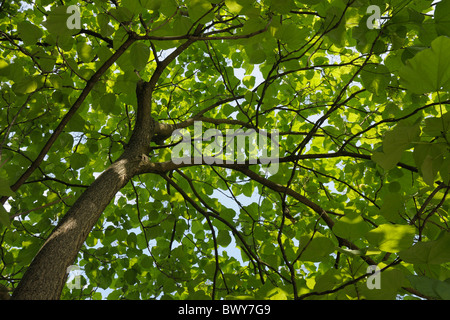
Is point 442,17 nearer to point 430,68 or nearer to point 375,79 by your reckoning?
point 375,79

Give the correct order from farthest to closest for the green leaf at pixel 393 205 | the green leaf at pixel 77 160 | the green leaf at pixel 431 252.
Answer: the green leaf at pixel 77 160 < the green leaf at pixel 393 205 < the green leaf at pixel 431 252

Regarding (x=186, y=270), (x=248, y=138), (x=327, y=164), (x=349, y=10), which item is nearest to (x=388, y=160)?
(x=349, y=10)

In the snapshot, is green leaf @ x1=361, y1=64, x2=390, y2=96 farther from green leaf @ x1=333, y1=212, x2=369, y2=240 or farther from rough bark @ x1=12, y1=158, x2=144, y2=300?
rough bark @ x1=12, y1=158, x2=144, y2=300

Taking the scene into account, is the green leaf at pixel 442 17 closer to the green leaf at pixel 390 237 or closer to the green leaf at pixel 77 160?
the green leaf at pixel 390 237

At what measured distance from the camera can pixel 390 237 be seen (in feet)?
2.40

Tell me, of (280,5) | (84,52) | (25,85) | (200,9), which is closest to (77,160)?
(25,85)

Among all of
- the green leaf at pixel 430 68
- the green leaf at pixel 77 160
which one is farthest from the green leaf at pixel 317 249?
the green leaf at pixel 77 160

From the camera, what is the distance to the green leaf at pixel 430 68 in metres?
0.66

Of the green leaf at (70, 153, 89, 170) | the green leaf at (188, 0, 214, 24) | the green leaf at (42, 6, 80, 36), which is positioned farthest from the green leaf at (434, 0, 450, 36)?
the green leaf at (70, 153, 89, 170)

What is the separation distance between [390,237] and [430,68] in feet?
1.31

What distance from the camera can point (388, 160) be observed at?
81cm

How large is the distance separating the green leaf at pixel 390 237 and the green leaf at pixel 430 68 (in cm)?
33

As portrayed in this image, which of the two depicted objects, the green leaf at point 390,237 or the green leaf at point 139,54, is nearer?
the green leaf at point 390,237
